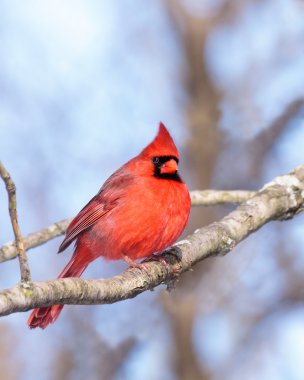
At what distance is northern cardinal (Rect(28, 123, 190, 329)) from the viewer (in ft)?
9.77

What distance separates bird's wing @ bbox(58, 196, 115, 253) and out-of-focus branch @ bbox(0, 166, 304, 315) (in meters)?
0.47

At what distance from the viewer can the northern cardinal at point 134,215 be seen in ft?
9.77

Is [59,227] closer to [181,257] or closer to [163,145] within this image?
[163,145]

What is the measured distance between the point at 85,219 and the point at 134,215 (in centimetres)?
31

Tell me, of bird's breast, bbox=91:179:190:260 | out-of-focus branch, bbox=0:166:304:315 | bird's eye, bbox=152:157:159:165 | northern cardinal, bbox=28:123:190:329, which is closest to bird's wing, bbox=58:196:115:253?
northern cardinal, bbox=28:123:190:329

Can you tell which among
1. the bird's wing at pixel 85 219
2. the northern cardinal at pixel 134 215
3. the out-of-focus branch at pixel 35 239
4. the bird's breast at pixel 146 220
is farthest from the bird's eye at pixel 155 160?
the out-of-focus branch at pixel 35 239

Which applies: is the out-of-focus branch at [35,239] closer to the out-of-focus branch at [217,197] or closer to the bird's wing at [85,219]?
the bird's wing at [85,219]

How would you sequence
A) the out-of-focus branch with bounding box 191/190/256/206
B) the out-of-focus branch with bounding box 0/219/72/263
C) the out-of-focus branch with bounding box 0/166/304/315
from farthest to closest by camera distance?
1. the out-of-focus branch with bounding box 191/190/256/206
2. the out-of-focus branch with bounding box 0/219/72/263
3. the out-of-focus branch with bounding box 0/166/304/315

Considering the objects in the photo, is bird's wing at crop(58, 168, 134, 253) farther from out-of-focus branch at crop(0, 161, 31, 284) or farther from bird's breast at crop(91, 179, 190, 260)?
out-of-focus branch at crop(0, 161, 31, 284)

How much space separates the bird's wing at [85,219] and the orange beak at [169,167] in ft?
0.89

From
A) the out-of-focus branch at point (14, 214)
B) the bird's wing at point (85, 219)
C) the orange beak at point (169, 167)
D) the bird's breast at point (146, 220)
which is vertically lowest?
the out-of-focus branch at point (14, 214)

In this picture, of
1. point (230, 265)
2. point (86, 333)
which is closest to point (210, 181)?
point (230, 265)

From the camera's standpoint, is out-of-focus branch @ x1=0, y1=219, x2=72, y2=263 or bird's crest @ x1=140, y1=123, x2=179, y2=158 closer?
out-of-focus branch @ x1=0, y1=219, x2=72, y2=263

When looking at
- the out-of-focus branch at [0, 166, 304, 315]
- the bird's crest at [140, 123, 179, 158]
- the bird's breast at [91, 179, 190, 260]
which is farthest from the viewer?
the bird's crest at [140, 123, 179, 158]
